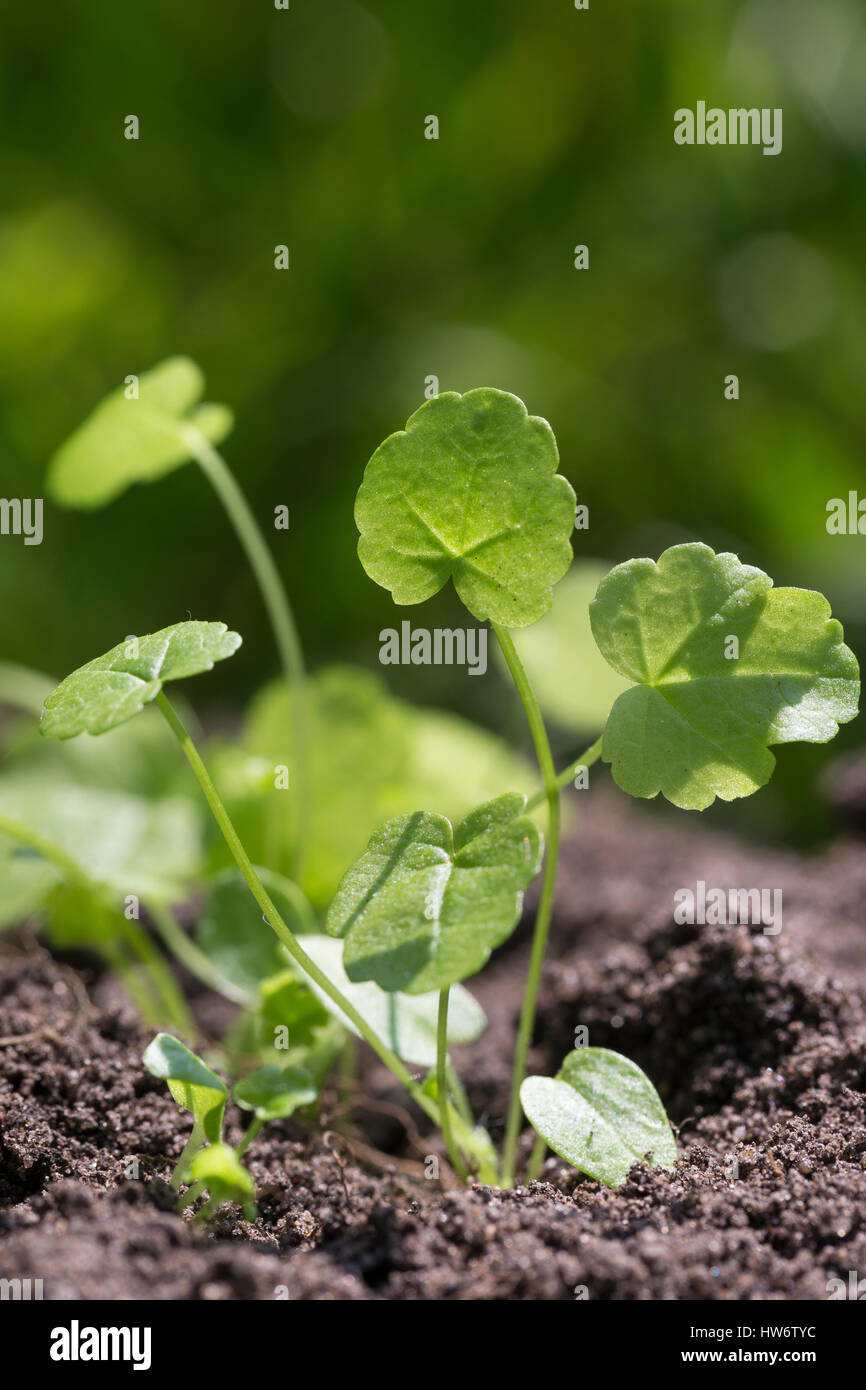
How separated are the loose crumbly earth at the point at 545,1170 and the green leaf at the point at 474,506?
367 mm

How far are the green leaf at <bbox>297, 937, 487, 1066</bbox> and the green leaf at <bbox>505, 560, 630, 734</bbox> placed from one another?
1.87ft

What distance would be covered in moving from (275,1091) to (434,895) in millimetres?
193

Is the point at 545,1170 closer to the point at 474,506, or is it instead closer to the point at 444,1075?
the point at 444,1075

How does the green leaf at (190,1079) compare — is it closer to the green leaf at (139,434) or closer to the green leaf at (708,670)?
the green leaf at (708,670)

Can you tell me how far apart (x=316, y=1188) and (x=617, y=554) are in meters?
1.66

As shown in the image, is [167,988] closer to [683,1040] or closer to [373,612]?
[683,1040]

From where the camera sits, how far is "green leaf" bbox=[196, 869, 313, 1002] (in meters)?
0.97

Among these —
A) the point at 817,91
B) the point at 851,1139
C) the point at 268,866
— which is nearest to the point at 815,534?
the point at 817,91

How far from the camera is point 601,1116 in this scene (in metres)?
0.74

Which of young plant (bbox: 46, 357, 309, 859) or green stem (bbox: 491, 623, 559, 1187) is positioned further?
young plant (bbox: 46, 357, 309, 859)

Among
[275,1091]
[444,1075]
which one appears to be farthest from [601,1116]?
[275,1091]

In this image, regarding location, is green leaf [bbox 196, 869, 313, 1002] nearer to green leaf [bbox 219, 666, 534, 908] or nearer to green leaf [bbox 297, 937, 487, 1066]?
green leaf [bbox 297, 937, 487, 1066]

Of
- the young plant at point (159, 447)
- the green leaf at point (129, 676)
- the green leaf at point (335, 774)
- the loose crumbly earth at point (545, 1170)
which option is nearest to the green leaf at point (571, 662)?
the green leaf at point (335, 774)

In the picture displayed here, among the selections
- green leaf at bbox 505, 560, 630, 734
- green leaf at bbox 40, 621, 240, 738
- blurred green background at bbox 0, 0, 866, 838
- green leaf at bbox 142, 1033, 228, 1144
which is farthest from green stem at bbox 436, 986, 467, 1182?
blurred green background at bbox 0, 0, 866, 838
